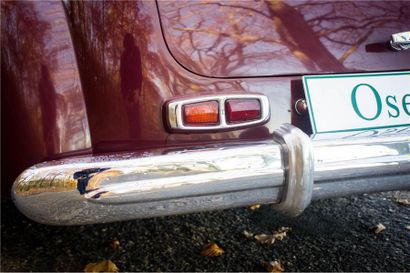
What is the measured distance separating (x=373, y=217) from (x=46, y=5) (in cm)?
203

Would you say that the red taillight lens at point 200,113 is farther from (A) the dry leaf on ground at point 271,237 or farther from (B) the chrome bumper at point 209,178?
(A) the dry leaf on ground at point 271,237

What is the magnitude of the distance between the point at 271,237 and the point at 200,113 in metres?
1.06

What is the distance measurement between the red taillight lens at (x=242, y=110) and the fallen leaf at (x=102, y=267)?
3.16ft

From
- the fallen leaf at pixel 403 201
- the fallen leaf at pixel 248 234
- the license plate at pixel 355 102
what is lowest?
the fallen leaf at pixel 403 201

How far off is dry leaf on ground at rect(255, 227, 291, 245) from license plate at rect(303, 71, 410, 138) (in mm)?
892

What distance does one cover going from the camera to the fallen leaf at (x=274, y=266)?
190 cm

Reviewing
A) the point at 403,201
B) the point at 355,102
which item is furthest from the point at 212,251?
the point at 403,201

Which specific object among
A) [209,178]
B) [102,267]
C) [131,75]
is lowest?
[102,267]

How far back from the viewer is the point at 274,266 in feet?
6.29

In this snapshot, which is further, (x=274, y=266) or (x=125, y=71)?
(x=274, y=266)

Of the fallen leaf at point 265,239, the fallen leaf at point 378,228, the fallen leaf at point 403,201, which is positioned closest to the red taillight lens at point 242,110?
the fallen leaf at point 265,239

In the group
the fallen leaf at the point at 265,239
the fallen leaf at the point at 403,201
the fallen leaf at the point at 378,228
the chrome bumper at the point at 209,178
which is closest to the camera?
the chrome bumper at the point at 209,178

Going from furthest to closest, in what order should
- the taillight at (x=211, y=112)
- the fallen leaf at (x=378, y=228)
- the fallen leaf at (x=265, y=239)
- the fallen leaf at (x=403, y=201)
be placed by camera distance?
the fallen leaf at (x=403, y=201) < the fallen leaf at (x=378, y=228) < the fallen leaf at (x=265, y=239) < the taillight at (x=211, y=112)

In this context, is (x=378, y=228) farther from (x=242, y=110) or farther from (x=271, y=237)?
(x=242, y=110)
